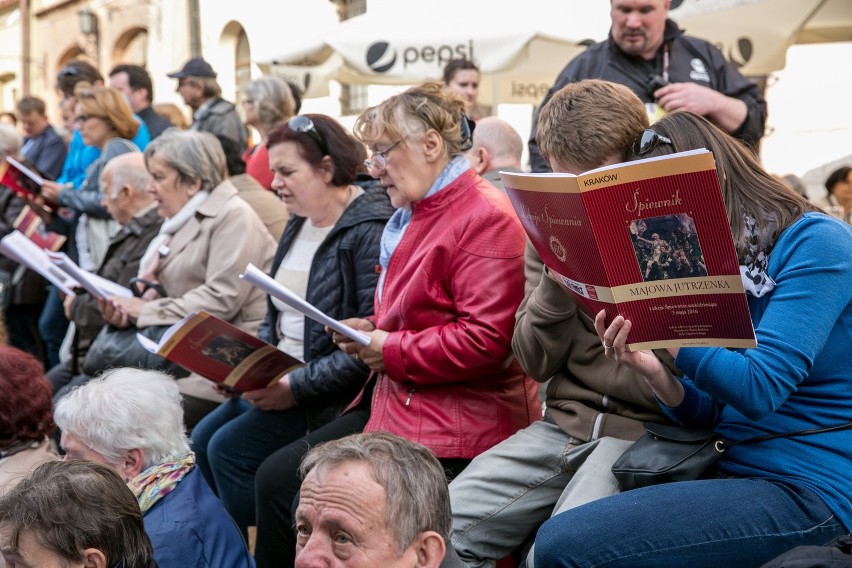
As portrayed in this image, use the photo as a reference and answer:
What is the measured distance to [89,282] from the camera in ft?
17.2

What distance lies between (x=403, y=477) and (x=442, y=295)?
4.27 ft

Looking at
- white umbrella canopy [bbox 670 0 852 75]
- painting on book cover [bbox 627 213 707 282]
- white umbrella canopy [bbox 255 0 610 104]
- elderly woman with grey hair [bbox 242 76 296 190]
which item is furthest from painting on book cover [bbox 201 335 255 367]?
white umbrella canopy [bbox 670 0 852 75]

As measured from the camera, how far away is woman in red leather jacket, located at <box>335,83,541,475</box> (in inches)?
144

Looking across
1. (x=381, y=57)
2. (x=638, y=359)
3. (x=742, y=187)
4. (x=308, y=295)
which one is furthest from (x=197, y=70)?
(x=638, y=359)

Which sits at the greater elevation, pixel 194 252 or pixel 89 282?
pixel 194 252

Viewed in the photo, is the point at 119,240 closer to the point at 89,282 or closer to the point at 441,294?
the point at 89,282

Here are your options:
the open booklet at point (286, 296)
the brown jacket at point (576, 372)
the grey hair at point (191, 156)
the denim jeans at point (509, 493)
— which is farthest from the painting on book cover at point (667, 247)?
the grey hair at point (191, 156)

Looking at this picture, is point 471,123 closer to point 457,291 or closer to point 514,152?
point 457,291

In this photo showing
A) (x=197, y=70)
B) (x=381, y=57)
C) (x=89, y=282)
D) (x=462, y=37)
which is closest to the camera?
(x=89, y=282)

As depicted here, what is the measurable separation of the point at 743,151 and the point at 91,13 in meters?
21.5

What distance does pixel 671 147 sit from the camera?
9.07 ft

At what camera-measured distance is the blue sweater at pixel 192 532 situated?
3225mm

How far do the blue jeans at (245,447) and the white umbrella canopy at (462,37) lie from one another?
3.14 meters

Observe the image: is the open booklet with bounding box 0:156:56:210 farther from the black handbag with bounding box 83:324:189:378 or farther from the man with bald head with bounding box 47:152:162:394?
the black handbag with bounding box 83:324:189:378
